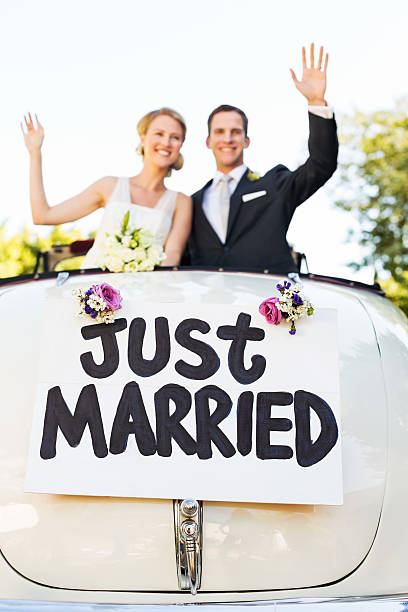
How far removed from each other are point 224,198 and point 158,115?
78cm

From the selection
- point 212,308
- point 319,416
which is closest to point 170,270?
point 212,308

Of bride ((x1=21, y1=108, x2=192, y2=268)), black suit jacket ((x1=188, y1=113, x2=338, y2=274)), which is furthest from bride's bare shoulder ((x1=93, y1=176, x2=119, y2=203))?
black suit jacket ((x1=188, y1=113, x2=338, y2=274))

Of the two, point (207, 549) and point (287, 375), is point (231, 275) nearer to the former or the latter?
point (287, 375)

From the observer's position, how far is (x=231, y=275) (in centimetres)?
270

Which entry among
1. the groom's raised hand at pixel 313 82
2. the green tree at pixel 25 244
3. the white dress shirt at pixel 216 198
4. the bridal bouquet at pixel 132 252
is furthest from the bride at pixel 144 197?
the green tree at pixel 25 244

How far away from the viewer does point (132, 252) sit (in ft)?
9.52

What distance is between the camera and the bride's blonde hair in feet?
13.5

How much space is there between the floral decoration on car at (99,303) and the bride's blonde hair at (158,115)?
239 cm

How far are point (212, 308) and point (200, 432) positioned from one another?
0.43 metres

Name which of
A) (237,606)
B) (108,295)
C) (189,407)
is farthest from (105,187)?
(237,606)

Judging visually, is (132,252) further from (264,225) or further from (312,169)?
(312,169)

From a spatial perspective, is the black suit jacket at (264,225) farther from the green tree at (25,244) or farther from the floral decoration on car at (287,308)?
the green tree at (25,244)

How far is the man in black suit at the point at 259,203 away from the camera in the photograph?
3.39 m

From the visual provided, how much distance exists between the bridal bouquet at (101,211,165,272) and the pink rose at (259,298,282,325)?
0.99 metres
